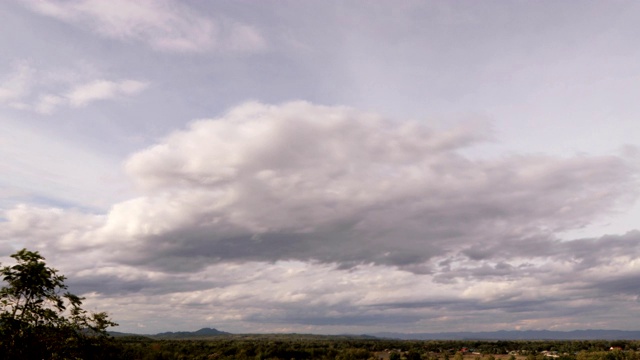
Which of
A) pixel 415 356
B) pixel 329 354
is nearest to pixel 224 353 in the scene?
pixel 329 354

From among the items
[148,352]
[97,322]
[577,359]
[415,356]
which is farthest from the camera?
[415,356]

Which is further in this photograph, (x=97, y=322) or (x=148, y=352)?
(x=148, y=352)

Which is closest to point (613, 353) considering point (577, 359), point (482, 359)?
point (577, 359)

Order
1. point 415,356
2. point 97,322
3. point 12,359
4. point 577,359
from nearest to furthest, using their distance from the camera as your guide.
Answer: point 12,359
point 97,322
point 577,359
point 415,356

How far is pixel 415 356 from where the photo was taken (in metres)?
134

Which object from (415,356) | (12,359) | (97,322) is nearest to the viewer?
(12,359)

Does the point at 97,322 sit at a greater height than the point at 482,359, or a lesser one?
greater

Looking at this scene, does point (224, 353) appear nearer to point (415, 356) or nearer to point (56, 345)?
point (415, 356)

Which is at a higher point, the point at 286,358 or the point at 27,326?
the point at 27,326

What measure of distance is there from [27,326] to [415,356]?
13255cm

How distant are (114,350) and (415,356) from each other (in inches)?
5050

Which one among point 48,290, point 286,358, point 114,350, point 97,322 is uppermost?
point 48,290

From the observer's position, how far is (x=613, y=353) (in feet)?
365

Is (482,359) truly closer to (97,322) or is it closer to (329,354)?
(329,354)
